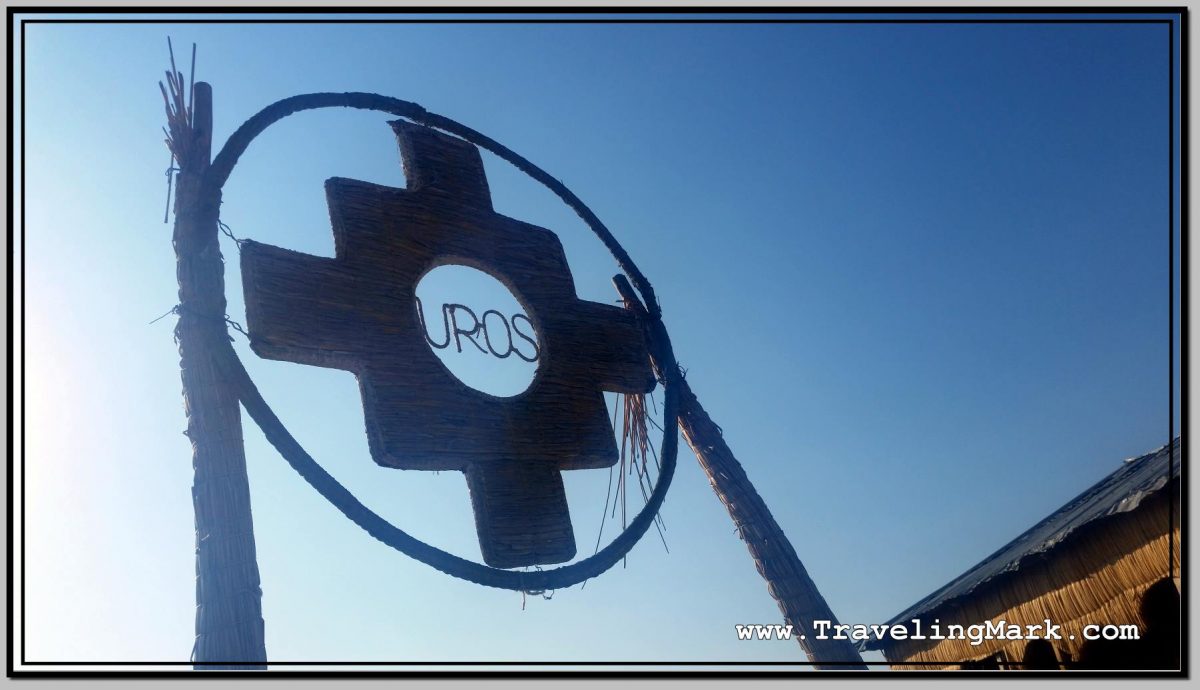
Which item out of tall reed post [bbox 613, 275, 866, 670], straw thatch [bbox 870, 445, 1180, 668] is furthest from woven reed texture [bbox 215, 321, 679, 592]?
straw thatch [bbox 870, 445, 1180, 668]

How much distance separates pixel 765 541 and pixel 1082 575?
0.99 m

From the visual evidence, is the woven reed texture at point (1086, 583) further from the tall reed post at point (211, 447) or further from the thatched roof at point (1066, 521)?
the tall reed post at point (211, 447)

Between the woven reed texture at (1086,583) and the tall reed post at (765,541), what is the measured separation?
1.22ft

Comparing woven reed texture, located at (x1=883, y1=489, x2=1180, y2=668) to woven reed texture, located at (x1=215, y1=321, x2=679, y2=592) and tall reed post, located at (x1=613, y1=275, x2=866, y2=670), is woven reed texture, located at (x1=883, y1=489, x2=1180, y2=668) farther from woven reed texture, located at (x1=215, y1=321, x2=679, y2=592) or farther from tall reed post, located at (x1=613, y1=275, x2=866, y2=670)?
woven reed texture, located at (x1=215, y1=321, x2=679, y2=592)

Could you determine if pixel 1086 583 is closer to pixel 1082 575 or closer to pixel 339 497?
pixel 1082 575

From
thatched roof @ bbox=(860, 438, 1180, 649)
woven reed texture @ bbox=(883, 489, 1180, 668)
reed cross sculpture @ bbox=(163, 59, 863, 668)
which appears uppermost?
reed cross sculpture @ bbox=(163, 59, 863, 668)

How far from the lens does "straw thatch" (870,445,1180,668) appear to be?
2.52m

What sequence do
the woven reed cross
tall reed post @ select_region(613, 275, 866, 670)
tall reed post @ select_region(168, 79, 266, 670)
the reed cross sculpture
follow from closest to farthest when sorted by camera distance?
tall reed post @ select_region(168, 79, 266, 670)
the reed cross sculpture
the woven reed cross
tall reed post @ select_region(613, 275, 866, 670)

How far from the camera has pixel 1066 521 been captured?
308 cm

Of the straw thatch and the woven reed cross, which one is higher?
the woven reed cross

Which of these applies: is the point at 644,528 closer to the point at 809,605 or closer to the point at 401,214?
the point at 809,605

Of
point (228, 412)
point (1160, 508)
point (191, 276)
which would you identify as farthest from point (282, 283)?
point (1160, 508)

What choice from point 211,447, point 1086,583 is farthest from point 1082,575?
point 211,447

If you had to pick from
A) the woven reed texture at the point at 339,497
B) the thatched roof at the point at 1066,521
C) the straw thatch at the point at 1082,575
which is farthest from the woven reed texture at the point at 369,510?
the thatched roof at the point at 1066,521
